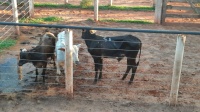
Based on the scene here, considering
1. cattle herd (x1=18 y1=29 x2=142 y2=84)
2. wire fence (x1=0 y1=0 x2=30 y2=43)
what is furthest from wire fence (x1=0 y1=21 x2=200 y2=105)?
wire fence (x1=0 y1=0 x2=30 y2=43)

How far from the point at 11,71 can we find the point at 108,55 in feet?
8.39

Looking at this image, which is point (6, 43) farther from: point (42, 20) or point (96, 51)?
point (96, 51)

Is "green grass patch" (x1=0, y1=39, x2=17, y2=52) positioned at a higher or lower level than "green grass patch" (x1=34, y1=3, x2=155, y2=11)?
lower

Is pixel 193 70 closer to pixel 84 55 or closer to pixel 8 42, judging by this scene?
pixel 84 55

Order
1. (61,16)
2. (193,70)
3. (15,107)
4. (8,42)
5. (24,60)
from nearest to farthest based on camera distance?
1. (15,107)
2. (24,60)
3. (193,70)
4. (8,42)
5. (61,16)

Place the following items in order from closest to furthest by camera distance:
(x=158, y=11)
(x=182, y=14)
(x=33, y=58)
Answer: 1. (x=33, y=58)
2. (x=182, y=14)
3. (x=158, y=11)

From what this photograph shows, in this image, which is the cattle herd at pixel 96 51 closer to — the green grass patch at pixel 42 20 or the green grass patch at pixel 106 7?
the green grass patch at pixel 42 20

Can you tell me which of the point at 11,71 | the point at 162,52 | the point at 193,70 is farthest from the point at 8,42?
the point at 193,70

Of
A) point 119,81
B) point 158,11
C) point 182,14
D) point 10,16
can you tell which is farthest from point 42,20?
point 119,81

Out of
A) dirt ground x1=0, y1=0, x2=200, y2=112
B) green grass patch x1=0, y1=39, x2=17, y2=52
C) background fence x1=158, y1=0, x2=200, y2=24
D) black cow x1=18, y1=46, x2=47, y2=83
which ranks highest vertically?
background fence x1=158, y1=0, x2=200, y2=24

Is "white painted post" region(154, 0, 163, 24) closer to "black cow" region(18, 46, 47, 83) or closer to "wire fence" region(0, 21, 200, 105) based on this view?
"wire fence" region(0, 21, 200, 105)

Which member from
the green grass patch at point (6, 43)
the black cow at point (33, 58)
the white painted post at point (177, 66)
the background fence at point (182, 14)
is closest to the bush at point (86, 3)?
the background fence at point (182, 14)

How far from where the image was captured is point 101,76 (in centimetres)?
794

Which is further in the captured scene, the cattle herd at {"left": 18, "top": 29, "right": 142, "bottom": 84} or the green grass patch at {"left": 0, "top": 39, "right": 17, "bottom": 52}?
the green grass patch at {"left": 0, "top": 39, "right": 17, "bottom": 52}
